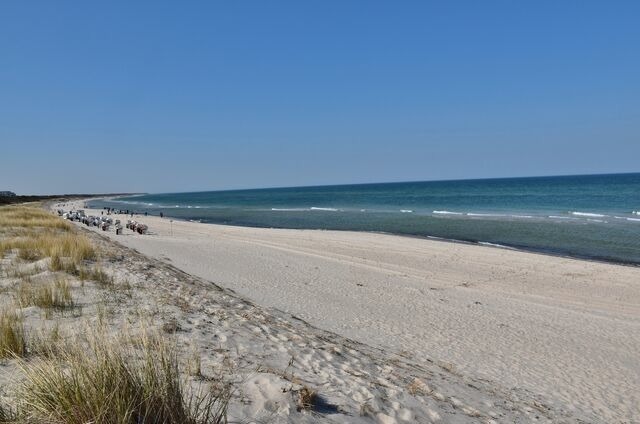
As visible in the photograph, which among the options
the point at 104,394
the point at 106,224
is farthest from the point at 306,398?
the point at 106,224

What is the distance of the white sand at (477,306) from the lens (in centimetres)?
730

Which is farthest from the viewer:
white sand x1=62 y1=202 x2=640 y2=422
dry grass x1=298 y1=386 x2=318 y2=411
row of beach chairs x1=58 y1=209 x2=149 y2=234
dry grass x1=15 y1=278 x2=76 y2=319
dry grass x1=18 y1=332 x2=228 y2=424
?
row of beach chairs x1=58 y1=209 x2=149 y2=234

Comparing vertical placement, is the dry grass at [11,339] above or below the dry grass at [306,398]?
above

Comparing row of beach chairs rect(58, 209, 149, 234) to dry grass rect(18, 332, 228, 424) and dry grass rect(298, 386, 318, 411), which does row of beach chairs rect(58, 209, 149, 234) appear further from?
dry grass rect(18, 332, 228, 424)

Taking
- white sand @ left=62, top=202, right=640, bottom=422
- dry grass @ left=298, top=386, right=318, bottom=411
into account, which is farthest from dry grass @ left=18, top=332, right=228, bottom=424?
white sand @ left=62, top=202, right=640, bottom=422

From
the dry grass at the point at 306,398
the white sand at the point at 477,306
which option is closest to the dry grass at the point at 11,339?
the dry grass at the point at 306,398

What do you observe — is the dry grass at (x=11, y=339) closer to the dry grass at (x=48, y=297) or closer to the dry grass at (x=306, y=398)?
the dry grass at (x=48, y=297)

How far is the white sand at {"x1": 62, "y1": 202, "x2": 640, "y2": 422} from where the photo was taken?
23.9 ft

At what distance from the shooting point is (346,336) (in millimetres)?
8375

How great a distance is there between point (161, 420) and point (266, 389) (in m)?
1.36

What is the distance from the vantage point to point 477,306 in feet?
38.5

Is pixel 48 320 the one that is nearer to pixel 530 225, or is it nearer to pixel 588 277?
pixel 588 277

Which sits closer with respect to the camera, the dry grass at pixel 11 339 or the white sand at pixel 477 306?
the dry grass at pixel 11 339

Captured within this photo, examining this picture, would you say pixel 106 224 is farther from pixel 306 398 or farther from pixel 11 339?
pixel 306 398
